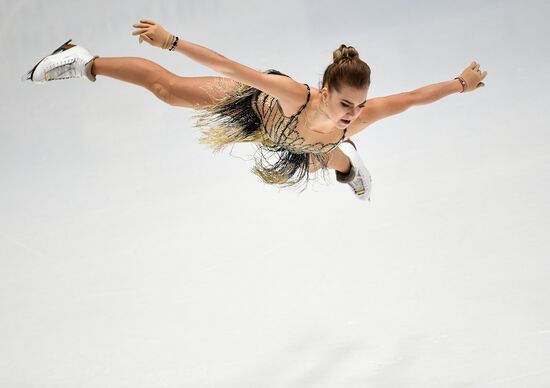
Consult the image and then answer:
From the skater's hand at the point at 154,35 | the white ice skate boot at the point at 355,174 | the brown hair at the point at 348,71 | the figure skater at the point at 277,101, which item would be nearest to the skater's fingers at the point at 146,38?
the skater's hand at the point at 154,35

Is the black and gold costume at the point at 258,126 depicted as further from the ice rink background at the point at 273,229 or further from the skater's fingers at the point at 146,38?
the skater's fingers at the point at 146,38

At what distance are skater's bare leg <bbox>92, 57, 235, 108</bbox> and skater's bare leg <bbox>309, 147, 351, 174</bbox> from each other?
2.13 feet

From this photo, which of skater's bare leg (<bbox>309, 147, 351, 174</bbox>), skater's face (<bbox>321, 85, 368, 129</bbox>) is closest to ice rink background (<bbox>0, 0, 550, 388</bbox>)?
skater's bare leg (<bbox>309, 147, 351, 174</bbox>)

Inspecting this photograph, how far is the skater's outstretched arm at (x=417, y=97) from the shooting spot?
345 centimetres

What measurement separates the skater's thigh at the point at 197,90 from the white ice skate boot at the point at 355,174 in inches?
28.9

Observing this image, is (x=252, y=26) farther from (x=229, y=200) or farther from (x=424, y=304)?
(x=424, y=304)

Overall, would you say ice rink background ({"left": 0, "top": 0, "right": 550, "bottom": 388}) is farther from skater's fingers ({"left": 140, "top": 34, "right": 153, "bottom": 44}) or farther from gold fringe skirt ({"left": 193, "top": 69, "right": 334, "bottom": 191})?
skater's fingers ({"left": 140, "top": 34, "right": 153, "bottom": 44})

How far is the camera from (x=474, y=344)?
3.21 metres

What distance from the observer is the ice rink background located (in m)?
3.34

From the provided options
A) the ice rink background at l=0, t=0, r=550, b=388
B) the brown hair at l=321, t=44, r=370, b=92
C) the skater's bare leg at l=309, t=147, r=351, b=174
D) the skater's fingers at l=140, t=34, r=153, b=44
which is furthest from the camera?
the skater's bare leg at l=309, t=147, r=351, b=174

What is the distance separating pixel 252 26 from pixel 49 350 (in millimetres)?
4123

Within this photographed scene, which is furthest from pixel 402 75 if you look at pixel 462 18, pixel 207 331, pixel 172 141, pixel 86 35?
pixel 207 331

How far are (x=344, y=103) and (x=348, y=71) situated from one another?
0.43 feet

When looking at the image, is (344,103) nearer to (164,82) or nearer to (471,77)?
(471,77)
